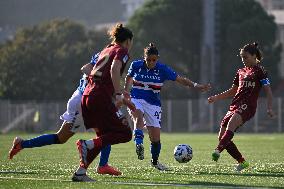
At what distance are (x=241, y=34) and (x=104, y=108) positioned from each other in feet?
171

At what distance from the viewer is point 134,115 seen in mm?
15852

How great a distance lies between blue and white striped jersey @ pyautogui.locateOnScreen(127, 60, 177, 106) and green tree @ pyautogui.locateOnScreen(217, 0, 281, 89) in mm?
45752

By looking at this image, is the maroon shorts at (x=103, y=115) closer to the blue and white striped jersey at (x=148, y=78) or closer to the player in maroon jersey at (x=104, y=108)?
the player in maroon jersey at (x=104, y=108)

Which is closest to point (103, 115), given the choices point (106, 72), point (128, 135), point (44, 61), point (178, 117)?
point (128, 135)

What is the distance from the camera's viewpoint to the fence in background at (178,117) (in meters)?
54.3

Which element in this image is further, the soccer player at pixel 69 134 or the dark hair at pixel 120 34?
the soccer player at pixel 69 134

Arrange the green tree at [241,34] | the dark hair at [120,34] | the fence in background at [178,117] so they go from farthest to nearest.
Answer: the green tree at [241,34] → the fence in background at [178,117] → the dark hair at [120,34]

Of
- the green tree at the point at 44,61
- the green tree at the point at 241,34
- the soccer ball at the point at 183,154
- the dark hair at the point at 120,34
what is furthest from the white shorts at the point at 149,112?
the green tree at the point at 44,61

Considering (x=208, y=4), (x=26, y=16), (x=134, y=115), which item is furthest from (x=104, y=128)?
(x=26, y=16)

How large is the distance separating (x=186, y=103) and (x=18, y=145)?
43308 millimetres

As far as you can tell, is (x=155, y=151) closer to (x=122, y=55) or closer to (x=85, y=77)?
(x=85, y=77)

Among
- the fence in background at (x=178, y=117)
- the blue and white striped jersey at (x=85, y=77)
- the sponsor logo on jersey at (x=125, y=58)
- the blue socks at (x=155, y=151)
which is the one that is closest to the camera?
the sponsor logo on jersey at (x=125, y=58)


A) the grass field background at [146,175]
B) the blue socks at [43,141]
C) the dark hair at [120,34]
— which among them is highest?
the dark hair at [120,34]

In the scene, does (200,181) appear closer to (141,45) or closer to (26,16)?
(141,45)
